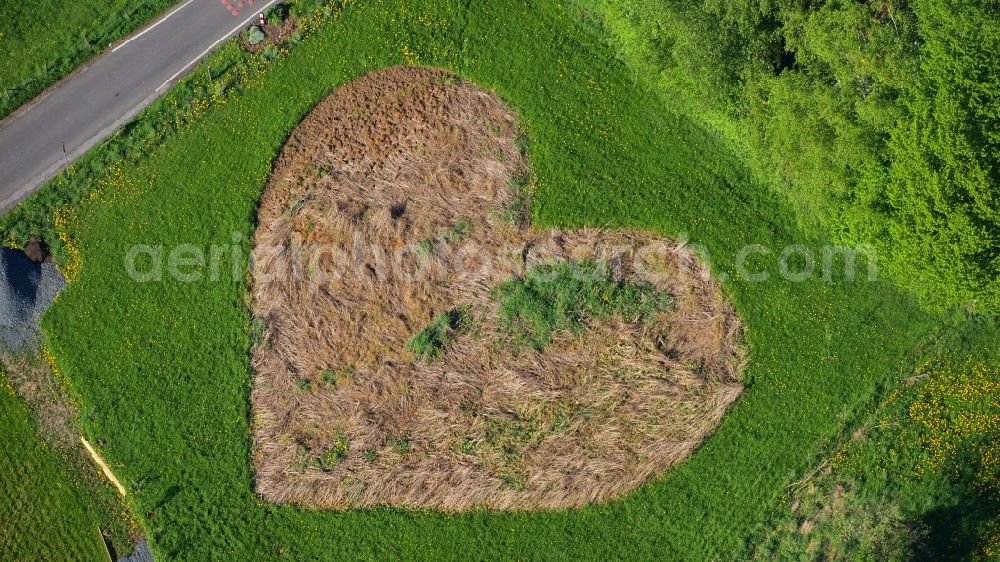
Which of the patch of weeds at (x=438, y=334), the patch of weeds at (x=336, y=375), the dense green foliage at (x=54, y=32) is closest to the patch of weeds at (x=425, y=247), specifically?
the patch of weeds at (x=438, y=334)

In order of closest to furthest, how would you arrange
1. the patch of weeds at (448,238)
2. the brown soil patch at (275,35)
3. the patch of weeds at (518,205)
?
the patch of weeds at (448,238), the patch of weeds at (518,205), the brown soil patch at (275,35)

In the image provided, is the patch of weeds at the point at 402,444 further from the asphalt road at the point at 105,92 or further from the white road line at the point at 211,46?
the white road line at the point at 211,46

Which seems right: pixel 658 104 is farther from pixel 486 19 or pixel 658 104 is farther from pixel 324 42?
pixel 324 42

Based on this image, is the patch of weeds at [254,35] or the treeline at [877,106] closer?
the treeline at [877,106]

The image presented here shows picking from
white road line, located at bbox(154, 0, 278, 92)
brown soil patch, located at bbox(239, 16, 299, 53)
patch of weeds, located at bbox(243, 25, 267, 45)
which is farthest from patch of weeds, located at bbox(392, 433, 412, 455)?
white road line, located at bbox(154, 0, 278, 92)

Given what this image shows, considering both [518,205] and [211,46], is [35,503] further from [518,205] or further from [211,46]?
[518,205]

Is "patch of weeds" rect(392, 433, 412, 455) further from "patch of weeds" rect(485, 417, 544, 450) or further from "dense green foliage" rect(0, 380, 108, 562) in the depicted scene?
"dense green foliage" rect(0, 380, 108, 562)
